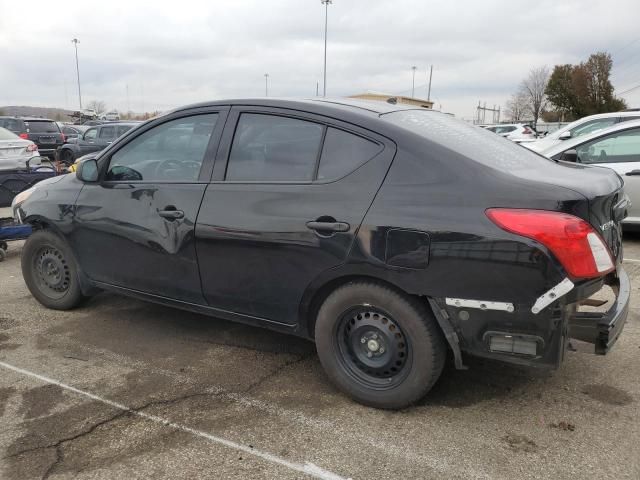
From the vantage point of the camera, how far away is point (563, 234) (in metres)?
2.44

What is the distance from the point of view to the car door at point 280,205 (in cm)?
291

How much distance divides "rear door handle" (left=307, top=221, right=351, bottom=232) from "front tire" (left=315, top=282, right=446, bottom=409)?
30cm

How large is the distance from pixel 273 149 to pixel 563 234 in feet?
5.45

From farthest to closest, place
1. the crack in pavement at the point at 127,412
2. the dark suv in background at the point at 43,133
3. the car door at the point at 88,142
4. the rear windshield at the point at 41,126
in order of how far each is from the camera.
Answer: the rear windshield at the point at 41,126 < the dark suv in background at the point at 43,133 < the car door at the point at 88,142 < the crack in pavement at the point at 127,412

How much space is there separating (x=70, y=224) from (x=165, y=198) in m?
1.06

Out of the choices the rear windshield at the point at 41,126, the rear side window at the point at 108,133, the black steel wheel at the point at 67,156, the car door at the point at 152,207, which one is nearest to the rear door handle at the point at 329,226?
the car door at the point at 152,207

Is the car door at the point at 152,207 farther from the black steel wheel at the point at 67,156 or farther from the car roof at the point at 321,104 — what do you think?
the black steel wheel at the point at 67,156

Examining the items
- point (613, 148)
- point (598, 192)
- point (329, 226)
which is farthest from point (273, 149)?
point (613, 148)

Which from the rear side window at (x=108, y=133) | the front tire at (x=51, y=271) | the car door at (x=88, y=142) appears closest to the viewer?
the front tire at (x=51, y=271)

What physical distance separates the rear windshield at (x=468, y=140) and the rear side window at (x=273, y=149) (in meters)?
0.46

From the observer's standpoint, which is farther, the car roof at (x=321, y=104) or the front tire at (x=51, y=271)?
the front tire at (x=51, y=271)

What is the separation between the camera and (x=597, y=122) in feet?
34.7

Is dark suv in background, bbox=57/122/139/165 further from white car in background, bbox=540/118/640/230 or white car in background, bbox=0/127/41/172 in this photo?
white car in background, bbox=540/118/640/230

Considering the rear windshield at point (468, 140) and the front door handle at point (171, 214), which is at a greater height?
the rear windshield at point (468, 140)
